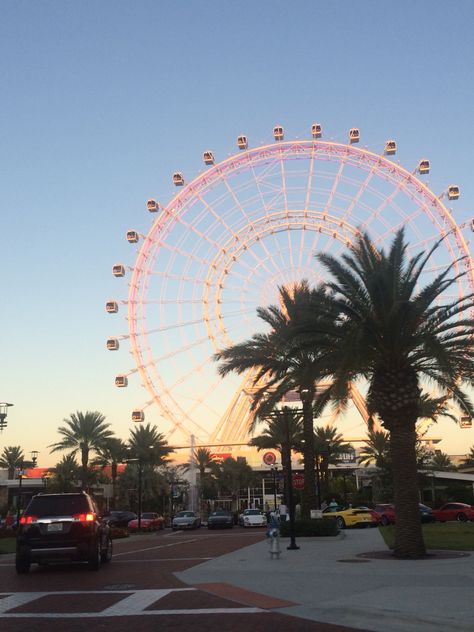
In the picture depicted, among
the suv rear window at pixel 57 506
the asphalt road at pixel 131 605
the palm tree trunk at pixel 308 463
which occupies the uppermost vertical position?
the palm tree trunk at pixel 308 463

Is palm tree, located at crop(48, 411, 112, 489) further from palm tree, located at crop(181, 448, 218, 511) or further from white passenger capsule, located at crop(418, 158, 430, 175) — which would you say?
white passenger capsule, located at crop(418, 158, 430, 175)

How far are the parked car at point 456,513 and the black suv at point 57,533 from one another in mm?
29898

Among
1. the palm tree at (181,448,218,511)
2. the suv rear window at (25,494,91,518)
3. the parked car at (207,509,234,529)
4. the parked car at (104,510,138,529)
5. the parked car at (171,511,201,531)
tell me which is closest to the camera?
the suv rear window at (25,494,91,518)

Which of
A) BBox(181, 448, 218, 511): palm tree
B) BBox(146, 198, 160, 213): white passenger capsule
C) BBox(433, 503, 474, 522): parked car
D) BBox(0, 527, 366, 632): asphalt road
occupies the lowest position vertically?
BBox(0, 527, 366, 632): asphalt road

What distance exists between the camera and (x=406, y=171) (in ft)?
146

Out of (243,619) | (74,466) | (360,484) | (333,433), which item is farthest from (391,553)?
(360,484)

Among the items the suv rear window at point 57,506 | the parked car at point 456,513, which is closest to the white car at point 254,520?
the parked car at point 456,513

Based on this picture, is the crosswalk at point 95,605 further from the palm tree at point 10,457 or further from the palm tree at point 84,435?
the palm tree at point 10,457

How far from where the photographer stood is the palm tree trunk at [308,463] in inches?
1175

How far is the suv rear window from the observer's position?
1545 cm

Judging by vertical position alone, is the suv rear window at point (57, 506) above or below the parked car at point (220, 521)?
above

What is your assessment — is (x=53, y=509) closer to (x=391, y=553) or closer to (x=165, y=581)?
(x=165, y=581)

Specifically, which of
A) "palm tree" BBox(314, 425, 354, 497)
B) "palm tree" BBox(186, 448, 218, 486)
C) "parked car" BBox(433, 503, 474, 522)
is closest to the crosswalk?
"parked car" BBox(433, 503, 474, 522)

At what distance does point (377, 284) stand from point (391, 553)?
710 cm
